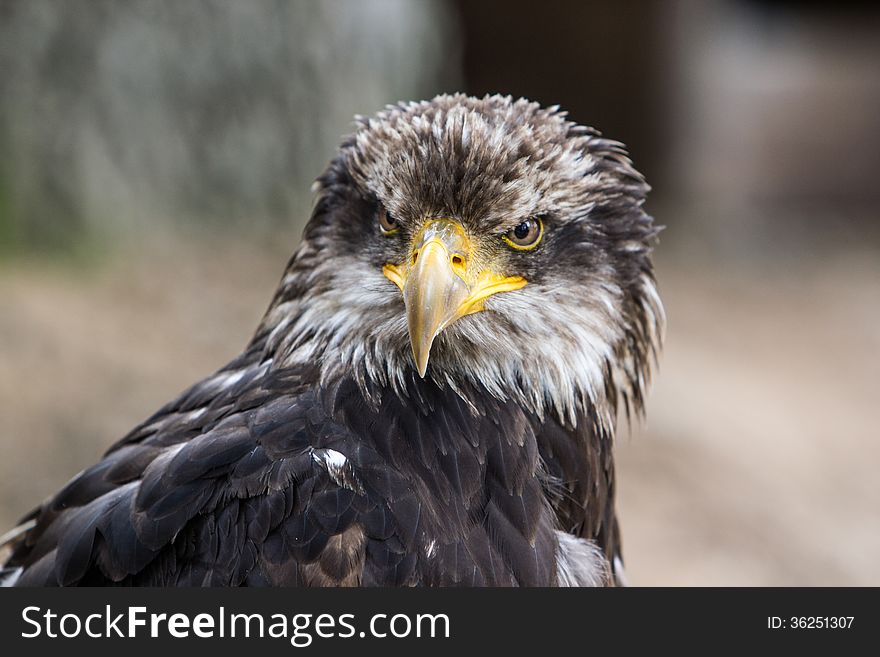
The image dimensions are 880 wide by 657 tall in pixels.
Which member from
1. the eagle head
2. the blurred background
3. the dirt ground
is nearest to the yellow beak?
the eagle head

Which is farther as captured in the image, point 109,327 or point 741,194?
point 741,194

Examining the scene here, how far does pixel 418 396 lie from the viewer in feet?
8.98

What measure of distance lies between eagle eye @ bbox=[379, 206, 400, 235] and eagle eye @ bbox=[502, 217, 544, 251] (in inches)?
10.7

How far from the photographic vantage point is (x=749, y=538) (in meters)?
A: 6.16

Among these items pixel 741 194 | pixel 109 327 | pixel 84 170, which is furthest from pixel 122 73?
pixel 741 194

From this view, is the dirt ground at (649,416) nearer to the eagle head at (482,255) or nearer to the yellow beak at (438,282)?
the eagle head at (482,255)

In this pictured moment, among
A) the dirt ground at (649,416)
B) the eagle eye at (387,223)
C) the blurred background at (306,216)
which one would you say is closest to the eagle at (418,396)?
the eagle eye at (387,223)

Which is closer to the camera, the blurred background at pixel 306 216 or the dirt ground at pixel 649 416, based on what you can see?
the dirt ground at pixel 649 416

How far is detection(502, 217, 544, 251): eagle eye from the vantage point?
108 inches

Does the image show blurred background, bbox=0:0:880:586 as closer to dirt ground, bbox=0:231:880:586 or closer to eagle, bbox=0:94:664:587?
dirt ground, bbox=0:231:880:586

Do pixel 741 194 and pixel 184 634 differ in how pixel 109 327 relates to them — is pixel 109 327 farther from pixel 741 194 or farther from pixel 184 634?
pixel 741 194

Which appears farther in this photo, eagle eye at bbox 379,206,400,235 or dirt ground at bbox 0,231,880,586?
dirt ground at bbox 0,231,880,586

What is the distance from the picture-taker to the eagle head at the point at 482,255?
106 inches

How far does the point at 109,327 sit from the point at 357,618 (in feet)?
13.6
